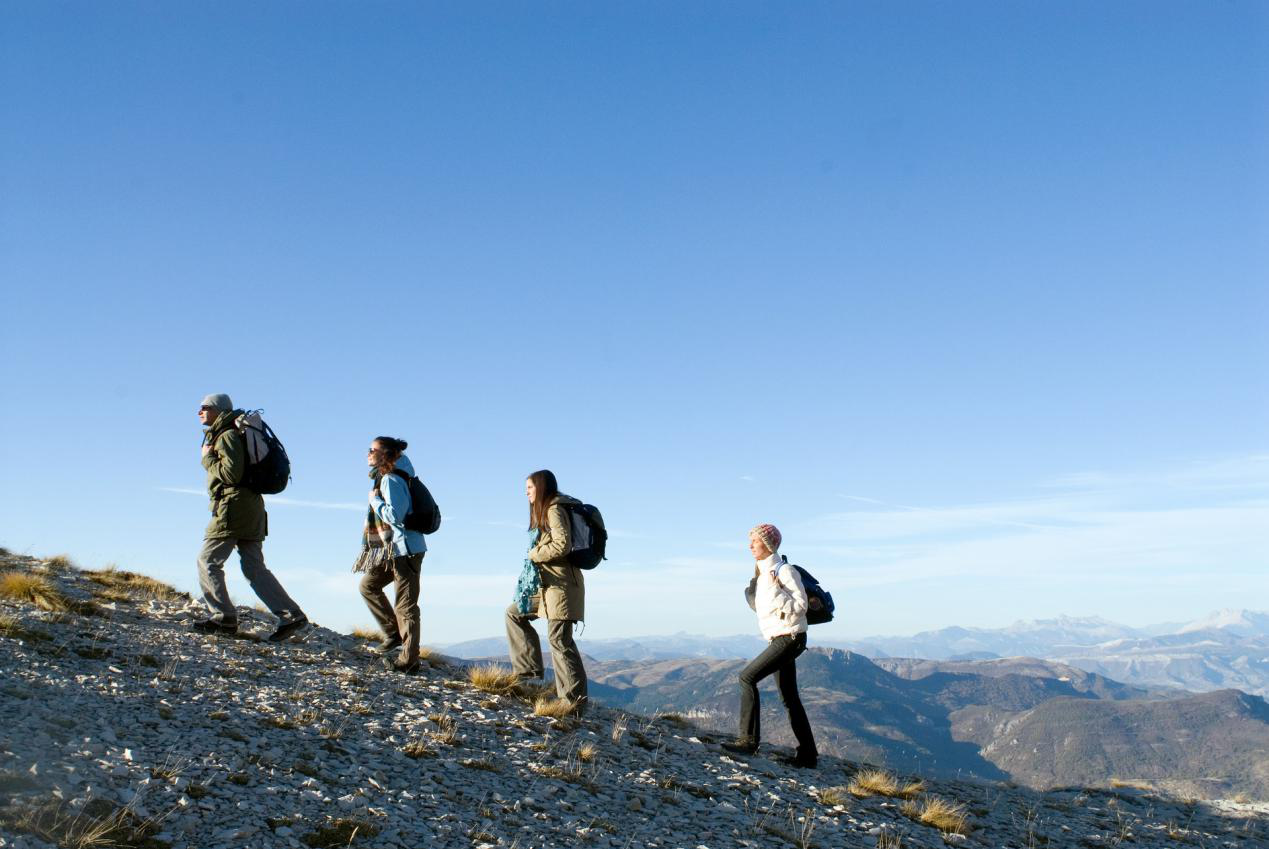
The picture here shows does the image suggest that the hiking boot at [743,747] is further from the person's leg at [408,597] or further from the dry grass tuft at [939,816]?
the person's leg at [408,597]

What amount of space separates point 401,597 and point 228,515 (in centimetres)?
261

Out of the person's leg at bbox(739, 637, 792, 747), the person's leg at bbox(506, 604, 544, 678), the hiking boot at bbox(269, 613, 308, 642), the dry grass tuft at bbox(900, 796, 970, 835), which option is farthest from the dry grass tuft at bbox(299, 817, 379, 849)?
the dry grass tuft at bbox(900, 796, 970, 835)

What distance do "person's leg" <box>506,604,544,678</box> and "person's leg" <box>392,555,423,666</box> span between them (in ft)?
4.32

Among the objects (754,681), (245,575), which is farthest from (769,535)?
(245,575)

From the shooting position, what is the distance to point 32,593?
12.9 metres

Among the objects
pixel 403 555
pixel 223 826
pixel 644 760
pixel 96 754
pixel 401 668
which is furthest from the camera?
pixel 401 668

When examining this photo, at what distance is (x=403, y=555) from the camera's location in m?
11.8

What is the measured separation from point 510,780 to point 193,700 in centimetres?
374

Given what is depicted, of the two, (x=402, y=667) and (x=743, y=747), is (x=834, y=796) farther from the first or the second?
(x=402, y=667)

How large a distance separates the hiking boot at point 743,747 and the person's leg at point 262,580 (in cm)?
673

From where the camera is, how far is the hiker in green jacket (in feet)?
38.3

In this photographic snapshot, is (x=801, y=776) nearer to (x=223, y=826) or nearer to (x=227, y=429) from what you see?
(x=223, y=826)

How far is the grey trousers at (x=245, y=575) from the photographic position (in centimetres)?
1189

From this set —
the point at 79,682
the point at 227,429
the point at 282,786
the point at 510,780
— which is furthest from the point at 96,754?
the point at 227,429
